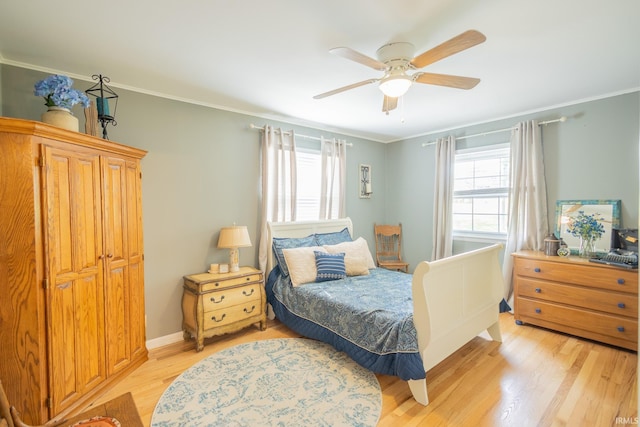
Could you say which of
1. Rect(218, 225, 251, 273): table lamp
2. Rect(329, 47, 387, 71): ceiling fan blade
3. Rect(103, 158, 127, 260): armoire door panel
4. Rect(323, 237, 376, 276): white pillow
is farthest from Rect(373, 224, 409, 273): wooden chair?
Rect(103, 158, 127, 260): armoire door panel

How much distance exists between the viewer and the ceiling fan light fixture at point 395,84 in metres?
2.00

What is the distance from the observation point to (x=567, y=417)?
A: 1903mm

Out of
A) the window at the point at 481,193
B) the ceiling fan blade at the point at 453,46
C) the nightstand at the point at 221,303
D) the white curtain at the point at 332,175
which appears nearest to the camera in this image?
the ceiling fan blade at the point at 453,46

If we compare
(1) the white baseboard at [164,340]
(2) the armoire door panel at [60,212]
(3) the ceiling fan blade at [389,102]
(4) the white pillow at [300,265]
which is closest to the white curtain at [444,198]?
(4) the white pillow at [300,265]

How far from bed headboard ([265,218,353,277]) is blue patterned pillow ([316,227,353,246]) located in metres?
0.11

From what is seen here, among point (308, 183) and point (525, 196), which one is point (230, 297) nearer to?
point (308, 183)

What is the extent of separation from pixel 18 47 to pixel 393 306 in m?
3.34

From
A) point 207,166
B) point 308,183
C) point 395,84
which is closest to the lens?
point 395,84

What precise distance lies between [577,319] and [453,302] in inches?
64.2

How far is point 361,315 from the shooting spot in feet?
7.86

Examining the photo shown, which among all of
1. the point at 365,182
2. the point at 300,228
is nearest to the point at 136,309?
the point at 300,228

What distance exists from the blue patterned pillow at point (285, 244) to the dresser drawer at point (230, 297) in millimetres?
326

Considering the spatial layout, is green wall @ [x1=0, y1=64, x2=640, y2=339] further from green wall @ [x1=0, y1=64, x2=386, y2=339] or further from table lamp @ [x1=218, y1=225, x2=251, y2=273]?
table lamp @ [x1=218, y1=225, x2=251, y2=273]

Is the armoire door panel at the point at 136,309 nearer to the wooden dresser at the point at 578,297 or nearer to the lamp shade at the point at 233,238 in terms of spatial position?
the lamp shade at the point at 233,238
